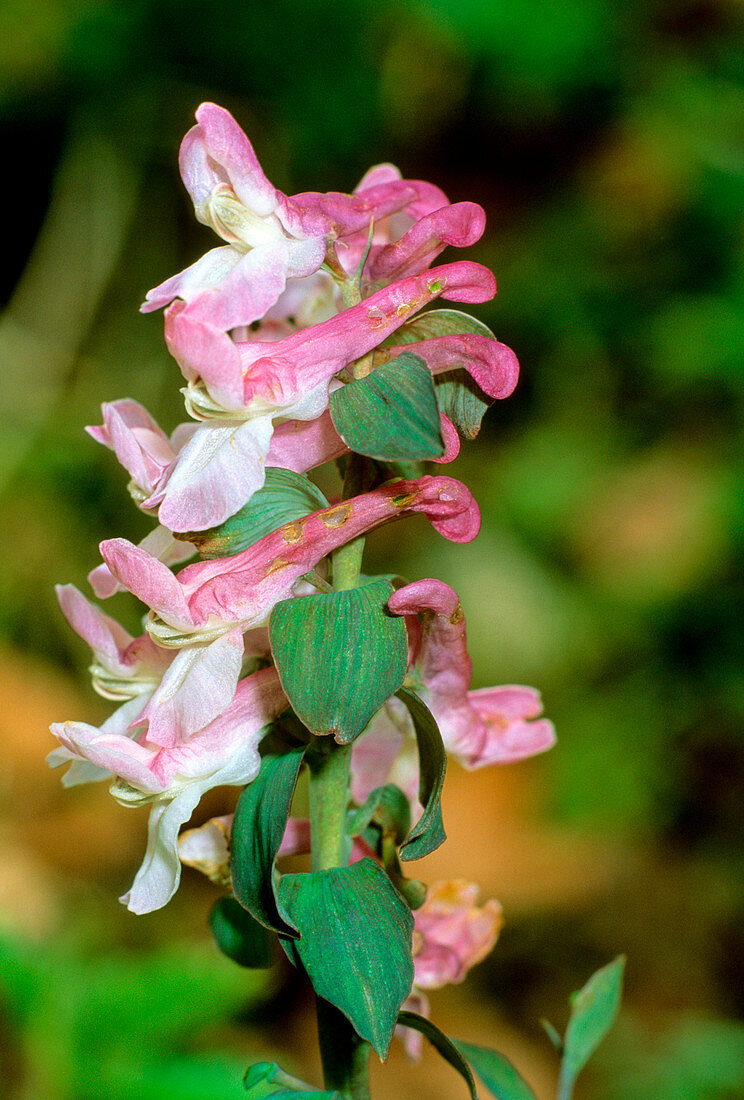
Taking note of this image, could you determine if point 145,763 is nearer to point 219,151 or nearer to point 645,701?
point 219,151

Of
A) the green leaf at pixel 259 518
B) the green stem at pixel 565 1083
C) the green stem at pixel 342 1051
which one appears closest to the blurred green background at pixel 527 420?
the green stem at pixel 565 1083

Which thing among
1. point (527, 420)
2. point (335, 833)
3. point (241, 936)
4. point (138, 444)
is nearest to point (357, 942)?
point (335, 833)

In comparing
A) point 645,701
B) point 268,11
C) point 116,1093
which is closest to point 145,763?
point 116,1093

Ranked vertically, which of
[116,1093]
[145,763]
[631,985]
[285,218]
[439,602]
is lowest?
[631,985]

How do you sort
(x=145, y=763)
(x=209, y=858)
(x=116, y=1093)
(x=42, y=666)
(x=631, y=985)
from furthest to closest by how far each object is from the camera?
1. (x=42, y=666)
2. (x=631, y=985)
3. (x=116, y=1093)
4. (x=209, y=858)
5. (x=145, y=763)

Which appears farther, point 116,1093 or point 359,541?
point 116,1093

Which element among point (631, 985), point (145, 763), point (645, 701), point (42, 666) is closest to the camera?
point (145, 763)

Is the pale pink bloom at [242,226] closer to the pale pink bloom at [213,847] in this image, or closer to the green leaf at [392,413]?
the green leaf at [392,413]

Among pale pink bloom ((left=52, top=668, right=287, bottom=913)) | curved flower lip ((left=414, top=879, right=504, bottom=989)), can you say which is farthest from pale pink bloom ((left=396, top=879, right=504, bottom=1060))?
pale pink bloom ((left=52, top=668, right=287, bottom=913))
